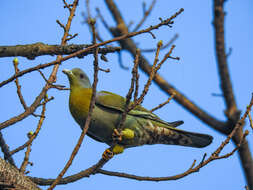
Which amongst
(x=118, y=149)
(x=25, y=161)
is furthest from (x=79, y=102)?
(x=25, y=161)

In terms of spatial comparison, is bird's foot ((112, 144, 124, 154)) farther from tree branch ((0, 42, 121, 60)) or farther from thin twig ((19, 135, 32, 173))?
tree branch ((0, 42, 121, 60))

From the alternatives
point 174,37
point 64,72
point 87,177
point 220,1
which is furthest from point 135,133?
point 220,1

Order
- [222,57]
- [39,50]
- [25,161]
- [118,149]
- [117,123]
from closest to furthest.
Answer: [39,50], [25,161], [117,123], [118,149], [222,57]

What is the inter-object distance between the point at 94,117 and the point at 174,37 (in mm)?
1671

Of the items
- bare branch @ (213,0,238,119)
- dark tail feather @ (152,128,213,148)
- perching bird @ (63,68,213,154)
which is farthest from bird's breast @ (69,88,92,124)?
bare branch @ (213,0,238,119)

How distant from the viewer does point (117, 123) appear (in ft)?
12.9

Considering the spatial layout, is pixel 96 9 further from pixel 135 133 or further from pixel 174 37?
pixel 135 133

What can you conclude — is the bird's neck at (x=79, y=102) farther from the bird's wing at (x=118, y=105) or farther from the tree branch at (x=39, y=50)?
the tree branch at (x=39, y=50)

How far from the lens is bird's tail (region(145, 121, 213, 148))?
4.12 m

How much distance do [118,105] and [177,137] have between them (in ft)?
2.79

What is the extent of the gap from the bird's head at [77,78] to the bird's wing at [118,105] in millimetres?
269

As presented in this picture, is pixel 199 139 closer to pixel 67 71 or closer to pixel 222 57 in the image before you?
pixel 222 57

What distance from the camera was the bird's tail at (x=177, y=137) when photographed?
4.12 metres

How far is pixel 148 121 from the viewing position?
13.6 ft
